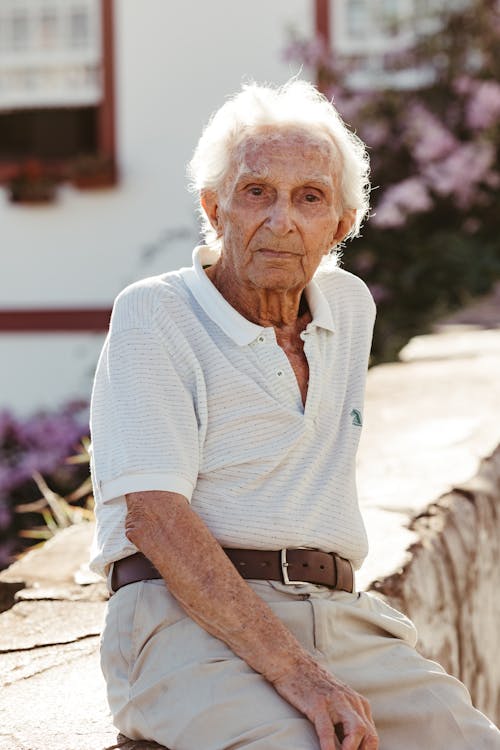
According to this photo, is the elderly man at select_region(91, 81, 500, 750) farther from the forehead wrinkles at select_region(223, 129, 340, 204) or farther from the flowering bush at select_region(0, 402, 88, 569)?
the flowering bush at select_region(0, 402, 88, 569)

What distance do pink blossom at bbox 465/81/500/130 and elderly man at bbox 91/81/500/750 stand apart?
6.10 metres

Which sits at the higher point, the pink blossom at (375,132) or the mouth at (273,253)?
the mouth at (273,253)

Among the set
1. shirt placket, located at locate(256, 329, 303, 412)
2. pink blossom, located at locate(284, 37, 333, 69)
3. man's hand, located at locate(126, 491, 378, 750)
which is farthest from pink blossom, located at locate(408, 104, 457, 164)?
man's hand, located at locate(126, 491, 378, 750)

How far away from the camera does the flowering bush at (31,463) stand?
5.65 meters

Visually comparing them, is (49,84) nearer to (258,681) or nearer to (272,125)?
(272,125)

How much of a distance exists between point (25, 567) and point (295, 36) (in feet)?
19.1

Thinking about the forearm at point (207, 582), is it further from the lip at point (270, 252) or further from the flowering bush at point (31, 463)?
the flowering bush at point (31, 463)

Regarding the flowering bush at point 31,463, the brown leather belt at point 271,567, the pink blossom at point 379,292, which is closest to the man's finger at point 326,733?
the brown leather belt at point 271,567

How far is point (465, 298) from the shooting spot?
26.5 ft

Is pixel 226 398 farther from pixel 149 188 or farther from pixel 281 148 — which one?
pixel 149 188

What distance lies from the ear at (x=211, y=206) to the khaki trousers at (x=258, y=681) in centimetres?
64

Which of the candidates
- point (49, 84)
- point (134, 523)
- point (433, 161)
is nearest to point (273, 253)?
point (134, 523)

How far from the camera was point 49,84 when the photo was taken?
29.1ft

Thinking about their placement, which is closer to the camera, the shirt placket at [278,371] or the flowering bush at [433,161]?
the shirt placket at [278,371]
